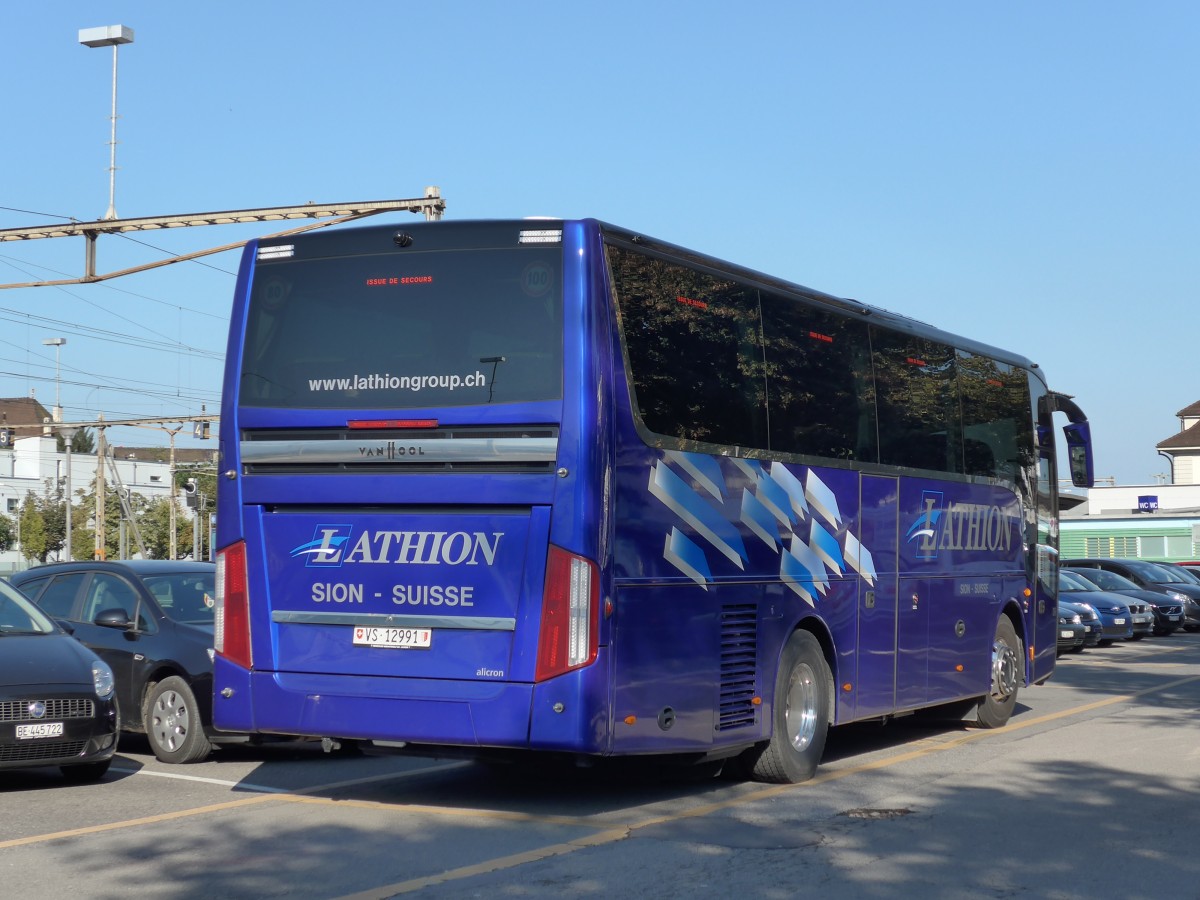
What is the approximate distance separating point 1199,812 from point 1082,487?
7762 mm

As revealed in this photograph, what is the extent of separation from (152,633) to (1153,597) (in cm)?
2771

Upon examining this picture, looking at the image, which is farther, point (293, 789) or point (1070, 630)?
point (1070, 630)

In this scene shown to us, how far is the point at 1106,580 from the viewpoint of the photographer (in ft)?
115

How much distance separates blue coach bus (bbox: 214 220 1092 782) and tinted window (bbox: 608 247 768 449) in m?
0.02

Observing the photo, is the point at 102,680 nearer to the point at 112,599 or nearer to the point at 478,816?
the point at 112,599

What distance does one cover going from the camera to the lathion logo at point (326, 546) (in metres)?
9.24

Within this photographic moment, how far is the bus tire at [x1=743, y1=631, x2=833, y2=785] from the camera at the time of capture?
34.2 feet

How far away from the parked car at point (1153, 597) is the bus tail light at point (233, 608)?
28058 millimetres

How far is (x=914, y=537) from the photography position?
1288 cm

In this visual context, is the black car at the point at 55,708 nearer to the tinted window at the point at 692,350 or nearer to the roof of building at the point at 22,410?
the tinted window at the point at 692,350

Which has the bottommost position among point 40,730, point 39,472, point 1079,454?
point 40,730

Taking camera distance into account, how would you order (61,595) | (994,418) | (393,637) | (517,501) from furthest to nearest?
(994,418) < (61,595) < (393,637) < (517,501)

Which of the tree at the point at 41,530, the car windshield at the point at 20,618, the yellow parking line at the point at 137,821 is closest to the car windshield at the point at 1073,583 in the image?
the car windshield at the point at 20,618

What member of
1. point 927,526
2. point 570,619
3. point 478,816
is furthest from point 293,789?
point 927,526
